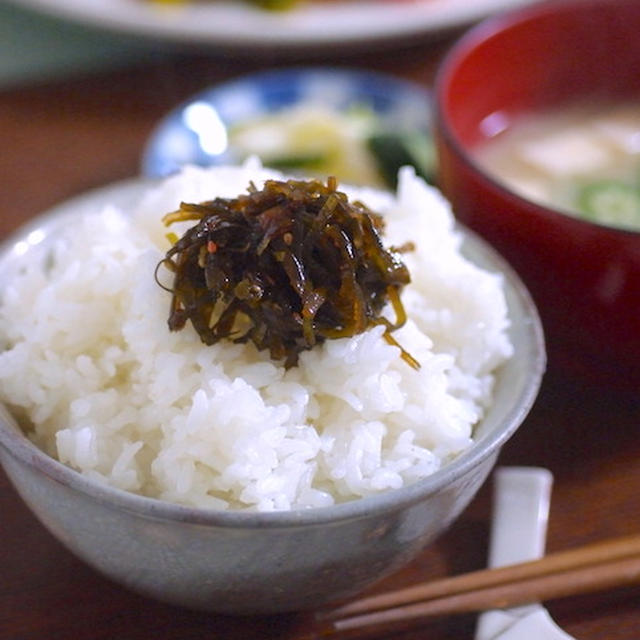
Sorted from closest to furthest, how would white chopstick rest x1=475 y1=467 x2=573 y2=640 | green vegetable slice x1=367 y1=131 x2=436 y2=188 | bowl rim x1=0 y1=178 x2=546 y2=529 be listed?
1. bowl rim x1=0 y1=178 x2=546 y2=529
2. white chopstick rest x1=475 y1=467 x2=573 y2=640
3. green vegetable slice x1=367 y1=131 x2=436 y2=188

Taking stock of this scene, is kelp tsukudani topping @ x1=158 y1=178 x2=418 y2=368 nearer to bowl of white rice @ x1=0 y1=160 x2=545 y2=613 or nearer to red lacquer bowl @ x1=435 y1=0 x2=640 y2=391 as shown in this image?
bowl of white rice @ x1=0 y1=160 x2=545 y2=613

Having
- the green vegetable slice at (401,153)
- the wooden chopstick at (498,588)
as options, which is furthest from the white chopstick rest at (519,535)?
the green vegetable slice at (401,153)

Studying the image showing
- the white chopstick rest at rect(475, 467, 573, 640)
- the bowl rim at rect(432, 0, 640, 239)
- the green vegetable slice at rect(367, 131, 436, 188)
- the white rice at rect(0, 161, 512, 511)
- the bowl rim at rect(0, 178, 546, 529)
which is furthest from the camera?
the green vegetable slice at rect(367, 131, 436, 188)

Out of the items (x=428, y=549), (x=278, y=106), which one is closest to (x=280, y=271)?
(x=428, y=549)

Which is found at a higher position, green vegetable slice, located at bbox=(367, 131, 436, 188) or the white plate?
the white plate

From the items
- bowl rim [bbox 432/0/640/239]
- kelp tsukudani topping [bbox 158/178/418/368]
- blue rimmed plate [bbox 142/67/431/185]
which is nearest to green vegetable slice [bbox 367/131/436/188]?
blue rimmed plate [bbox 142/67/431/185]

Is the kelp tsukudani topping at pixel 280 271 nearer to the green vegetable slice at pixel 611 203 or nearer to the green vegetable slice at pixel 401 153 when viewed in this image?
the green vegetable slice at pixel 611 203
